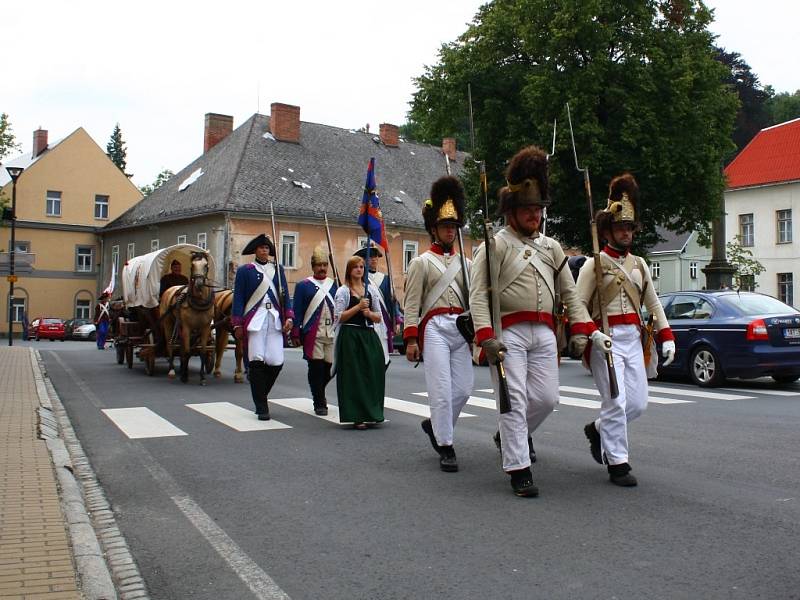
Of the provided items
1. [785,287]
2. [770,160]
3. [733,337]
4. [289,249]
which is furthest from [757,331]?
[770,160]

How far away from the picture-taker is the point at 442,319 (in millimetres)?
7172

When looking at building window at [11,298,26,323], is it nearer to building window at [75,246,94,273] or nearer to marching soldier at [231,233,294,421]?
building window at [75,246,94,273]

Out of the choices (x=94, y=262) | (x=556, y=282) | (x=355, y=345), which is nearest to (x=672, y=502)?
(x=556, y=282)

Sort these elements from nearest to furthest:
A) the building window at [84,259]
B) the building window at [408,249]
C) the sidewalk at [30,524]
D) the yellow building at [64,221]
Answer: the sidewalk at [30,524] < the building window at [408,249] < the yellow building at [64,221] < the building window at [84,259]

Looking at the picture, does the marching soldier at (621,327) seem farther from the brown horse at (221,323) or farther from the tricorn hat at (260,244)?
the brown horse at (221,323)

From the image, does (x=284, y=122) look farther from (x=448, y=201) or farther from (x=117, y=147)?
(x=117, y=147)

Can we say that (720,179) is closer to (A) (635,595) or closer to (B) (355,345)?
(B) (355,345)

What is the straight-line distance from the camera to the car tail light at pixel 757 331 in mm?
14047

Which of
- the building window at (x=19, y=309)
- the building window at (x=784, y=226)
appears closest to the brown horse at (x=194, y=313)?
the building window at (x=784, y=226)

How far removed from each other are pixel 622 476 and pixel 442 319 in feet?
6.17

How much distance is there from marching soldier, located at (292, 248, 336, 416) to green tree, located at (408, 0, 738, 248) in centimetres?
1894

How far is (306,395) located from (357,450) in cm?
528

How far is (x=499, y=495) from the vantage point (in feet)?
19.8

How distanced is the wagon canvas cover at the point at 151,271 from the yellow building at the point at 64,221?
1714 inches
